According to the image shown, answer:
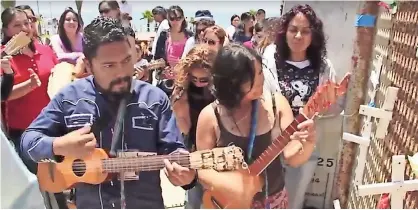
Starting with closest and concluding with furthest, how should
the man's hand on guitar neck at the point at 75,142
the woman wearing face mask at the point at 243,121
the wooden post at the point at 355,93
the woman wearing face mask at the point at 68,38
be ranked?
the man's hand on guitar neck at the point at 75,142 < the woman wearing face mask at the point at 243,121 < the woman wearing face mask at the point at 68,38 < the wooden post at the point at 355,93

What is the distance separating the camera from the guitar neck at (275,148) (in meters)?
1.42

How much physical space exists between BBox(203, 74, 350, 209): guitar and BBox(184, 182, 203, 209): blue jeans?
59 millimetres

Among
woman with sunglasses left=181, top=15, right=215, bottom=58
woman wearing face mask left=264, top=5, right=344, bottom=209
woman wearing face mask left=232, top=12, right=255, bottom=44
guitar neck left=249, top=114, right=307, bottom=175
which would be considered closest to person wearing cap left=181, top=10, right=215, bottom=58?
woman with sunglasses left=181, top=15, right=215, bottom=58

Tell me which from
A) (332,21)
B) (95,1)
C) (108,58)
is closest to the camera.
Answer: (108,58)

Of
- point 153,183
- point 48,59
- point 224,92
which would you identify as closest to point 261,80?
point 224,92

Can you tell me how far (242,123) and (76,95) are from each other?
0.42 meters

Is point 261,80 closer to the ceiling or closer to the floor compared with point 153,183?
closer to the ceiling

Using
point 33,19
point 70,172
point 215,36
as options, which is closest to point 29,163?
point 70,172

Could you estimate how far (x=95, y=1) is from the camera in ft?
5.24

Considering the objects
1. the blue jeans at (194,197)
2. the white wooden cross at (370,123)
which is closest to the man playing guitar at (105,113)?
the blue jeans at (194,197)

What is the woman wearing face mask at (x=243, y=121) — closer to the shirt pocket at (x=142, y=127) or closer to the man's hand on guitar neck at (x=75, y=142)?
the shirt pocket at (x=142, y=127)

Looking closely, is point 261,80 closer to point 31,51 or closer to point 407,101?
point 407,101

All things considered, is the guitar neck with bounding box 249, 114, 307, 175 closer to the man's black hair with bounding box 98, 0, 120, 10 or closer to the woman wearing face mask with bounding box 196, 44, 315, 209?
the woman wearing face mask with bounding box 196, 44, 315, 209

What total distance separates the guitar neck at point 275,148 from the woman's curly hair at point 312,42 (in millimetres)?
240
